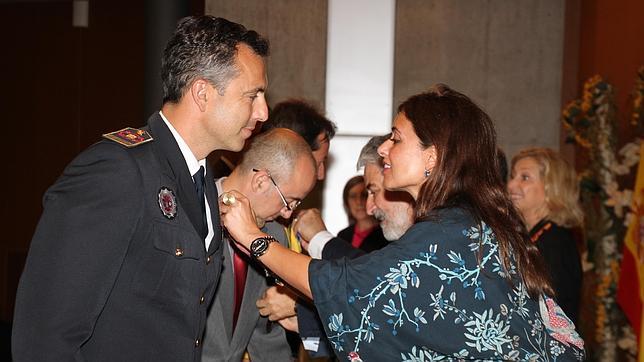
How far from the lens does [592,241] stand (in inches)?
215

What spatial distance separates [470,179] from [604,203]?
3.21 m

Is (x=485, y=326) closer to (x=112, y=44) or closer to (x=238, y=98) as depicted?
(x=238, y=98)

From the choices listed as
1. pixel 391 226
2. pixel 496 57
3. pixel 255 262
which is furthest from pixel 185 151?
pixel 496 57

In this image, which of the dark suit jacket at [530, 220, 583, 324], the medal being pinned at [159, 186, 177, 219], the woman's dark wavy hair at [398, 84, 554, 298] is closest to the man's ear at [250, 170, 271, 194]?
the woman's dark wavy hair at [398, 84, 554, 298]

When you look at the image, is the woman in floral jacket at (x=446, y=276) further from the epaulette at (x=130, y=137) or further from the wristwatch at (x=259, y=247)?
the epaulette at (x=130, y=137)

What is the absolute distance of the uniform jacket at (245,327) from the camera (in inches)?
108

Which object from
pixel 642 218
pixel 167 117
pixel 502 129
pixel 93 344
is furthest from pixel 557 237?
pixel 93 344

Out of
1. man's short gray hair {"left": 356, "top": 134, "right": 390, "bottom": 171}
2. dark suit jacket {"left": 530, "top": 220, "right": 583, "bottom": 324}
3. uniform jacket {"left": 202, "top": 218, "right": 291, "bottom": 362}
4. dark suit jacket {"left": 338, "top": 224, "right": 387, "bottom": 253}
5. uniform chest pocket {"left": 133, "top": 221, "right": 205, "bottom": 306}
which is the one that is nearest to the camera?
uniform chest pocket {"left": 133, "top": 221, "right": 205, "bottom": 306}

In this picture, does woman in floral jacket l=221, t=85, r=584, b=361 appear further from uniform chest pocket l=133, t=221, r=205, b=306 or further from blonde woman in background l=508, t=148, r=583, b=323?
blonde woman in background l=508, t=148, r=583, b=323

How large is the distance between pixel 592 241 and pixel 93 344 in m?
4.17

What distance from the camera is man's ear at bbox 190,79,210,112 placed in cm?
220

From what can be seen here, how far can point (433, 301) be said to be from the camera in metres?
2.19

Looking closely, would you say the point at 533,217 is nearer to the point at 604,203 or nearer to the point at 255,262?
the point at 604,203

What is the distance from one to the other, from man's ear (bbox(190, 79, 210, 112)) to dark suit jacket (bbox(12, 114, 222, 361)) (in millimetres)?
110
